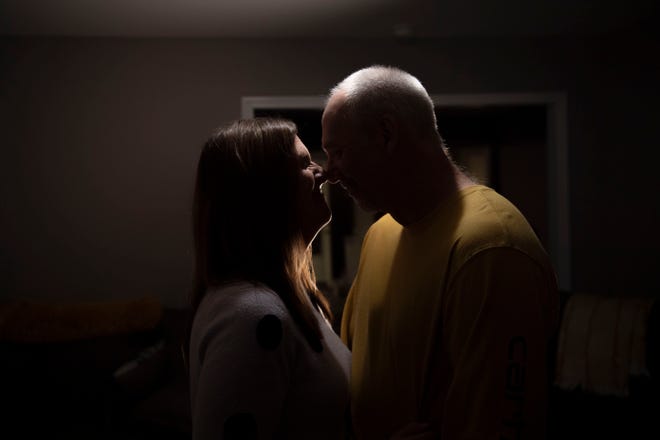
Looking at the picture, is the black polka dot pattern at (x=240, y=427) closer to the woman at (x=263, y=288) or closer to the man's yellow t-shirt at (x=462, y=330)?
the woman at (x=263, y=288)

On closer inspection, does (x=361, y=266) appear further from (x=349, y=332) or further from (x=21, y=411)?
(x=21, y=411)

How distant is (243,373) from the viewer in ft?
3.02

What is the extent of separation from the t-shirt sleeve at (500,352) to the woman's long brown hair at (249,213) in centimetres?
31

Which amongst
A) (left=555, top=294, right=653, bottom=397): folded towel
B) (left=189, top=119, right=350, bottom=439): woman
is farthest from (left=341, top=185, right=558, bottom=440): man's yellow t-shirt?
(left=555, top=294, right=653, bottom=397): folded towel

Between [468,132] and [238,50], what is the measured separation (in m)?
2.19

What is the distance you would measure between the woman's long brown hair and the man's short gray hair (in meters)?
0.17

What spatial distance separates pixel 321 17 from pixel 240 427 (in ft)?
8.32

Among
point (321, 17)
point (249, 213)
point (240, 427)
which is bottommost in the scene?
point (240, 427)

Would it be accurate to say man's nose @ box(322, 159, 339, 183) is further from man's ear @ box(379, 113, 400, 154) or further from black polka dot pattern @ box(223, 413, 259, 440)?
black polka dot pattern @ box(223, 413, 259, 440)

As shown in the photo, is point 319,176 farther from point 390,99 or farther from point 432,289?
point 432,289

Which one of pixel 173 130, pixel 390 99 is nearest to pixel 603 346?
pixel 390 99

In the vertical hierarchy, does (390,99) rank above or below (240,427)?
above

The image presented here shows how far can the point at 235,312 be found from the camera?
3.15 feet

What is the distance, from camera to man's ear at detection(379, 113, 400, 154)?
112 cm
